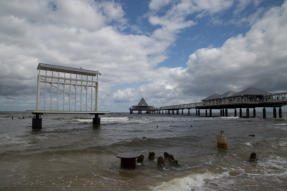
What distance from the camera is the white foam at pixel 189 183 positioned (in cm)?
490

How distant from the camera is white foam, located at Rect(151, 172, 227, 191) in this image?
4.90m

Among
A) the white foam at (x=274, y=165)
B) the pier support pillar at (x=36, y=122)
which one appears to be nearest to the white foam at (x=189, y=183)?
the white foam at (x=274, y=165)

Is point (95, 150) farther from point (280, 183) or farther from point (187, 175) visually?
point (280, 183)

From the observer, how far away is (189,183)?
17.3ft

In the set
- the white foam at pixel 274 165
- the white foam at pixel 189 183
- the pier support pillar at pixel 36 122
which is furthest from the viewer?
the pier support pillar at pixel 36 122

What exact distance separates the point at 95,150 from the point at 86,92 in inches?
502

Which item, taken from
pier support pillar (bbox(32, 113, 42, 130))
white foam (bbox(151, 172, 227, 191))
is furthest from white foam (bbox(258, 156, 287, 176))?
pier support pillar (bbox(32, 113, 42, 130))

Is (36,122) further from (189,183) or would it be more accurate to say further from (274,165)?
(274,165)

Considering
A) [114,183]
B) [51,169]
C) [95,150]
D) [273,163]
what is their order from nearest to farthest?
1. [114,183]
2. [51,169]
3. [273,163]
4. [95,150]

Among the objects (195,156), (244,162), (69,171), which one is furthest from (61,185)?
(244,162)

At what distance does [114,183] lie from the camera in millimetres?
5211

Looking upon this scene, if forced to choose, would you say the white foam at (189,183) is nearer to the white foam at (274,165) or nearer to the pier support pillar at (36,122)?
the white foam at (274,165)

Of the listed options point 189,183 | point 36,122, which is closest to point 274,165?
point 189,183

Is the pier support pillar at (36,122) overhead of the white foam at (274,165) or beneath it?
overhead
